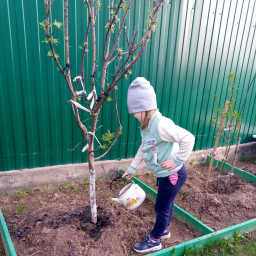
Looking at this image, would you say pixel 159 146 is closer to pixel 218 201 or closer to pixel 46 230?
pixel 46 230

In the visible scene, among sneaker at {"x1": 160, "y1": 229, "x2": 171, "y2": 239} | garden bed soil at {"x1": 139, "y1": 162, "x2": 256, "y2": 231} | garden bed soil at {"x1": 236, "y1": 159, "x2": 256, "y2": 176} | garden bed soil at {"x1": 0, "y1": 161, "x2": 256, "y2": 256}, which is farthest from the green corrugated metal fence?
sneaker at {"x1": 160, "y1": 229, "x2": 171, "y2": 239}

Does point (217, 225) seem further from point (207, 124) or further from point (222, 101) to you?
point (222, 101)

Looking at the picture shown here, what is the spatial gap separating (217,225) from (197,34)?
11.2ft

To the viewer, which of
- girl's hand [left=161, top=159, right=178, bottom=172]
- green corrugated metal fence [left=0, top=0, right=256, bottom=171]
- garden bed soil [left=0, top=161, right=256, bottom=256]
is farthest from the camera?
green corrugated metal fence [left=0, top=0, right=256, bottom=171]

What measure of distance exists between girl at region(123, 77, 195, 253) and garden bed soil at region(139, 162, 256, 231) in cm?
108

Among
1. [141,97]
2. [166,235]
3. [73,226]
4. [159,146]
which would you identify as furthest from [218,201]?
[141,97]

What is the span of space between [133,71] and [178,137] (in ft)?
7.10

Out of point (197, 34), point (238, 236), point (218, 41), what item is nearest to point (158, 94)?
point (197, 34)

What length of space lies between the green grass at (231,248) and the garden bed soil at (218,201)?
299 mm

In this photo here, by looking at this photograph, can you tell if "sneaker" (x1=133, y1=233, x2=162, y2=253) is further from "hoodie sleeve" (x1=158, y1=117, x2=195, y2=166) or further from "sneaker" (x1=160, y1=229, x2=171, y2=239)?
"hoodie sleeve" (x1=158, y1=117, x2=195, y2=166)

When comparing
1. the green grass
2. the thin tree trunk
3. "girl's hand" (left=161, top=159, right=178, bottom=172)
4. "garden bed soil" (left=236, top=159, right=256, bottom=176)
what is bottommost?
"garden bed soil" (left=236, top=159, right=256, bottom=176)

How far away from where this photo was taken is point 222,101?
537cm

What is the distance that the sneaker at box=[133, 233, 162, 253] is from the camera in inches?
102

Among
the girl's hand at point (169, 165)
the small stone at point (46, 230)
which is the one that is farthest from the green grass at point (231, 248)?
the small stone at point (46, 230)
